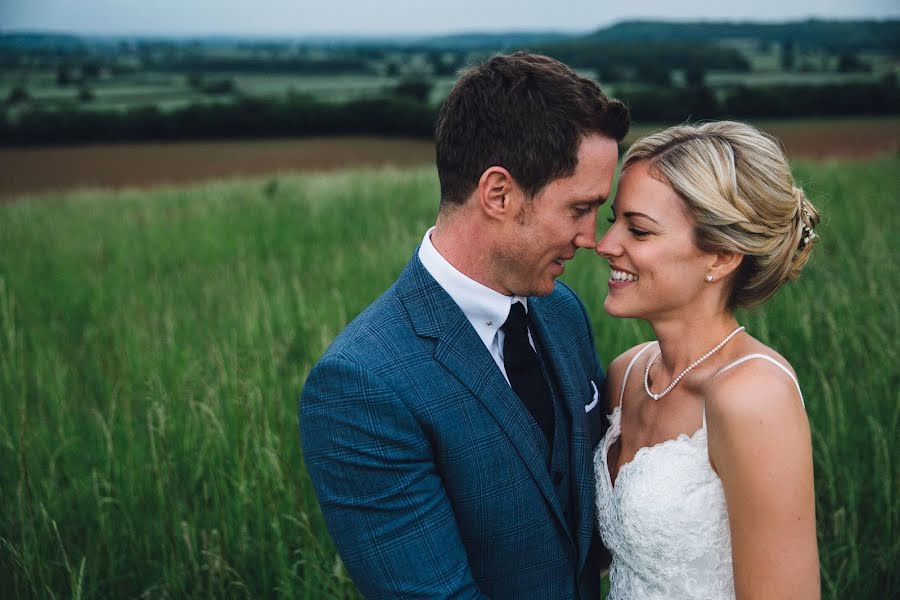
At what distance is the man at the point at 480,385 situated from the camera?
193 centimetres

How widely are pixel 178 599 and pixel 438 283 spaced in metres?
1.94

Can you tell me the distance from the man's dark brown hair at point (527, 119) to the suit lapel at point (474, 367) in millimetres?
398

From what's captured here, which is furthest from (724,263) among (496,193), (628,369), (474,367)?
(474,367)

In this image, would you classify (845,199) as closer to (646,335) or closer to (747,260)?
(646,335)

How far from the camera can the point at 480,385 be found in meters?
2.09

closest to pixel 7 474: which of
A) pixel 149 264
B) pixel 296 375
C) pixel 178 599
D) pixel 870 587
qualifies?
pixel 178 599

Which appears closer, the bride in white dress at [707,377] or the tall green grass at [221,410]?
the bride in white dress at [707,377]

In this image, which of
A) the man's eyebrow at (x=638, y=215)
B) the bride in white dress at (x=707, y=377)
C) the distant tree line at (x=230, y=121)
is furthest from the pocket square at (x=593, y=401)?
the distant tree line at (x=230, y=121)

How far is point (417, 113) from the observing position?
738 inches

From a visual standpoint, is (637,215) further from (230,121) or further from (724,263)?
(230,121)

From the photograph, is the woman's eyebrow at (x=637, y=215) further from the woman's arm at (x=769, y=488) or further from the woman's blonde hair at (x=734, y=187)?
the woman's arm at (x=769, y=488)

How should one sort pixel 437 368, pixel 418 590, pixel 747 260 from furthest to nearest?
pixel 747 260
pixel 437 368
pixel 418 590

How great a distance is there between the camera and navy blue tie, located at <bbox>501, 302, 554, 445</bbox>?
7.45 feet

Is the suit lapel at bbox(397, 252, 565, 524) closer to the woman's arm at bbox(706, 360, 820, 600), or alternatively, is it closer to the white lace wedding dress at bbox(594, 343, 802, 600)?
the white lace wedding dress at bbox(594, 343, 802, 600)
